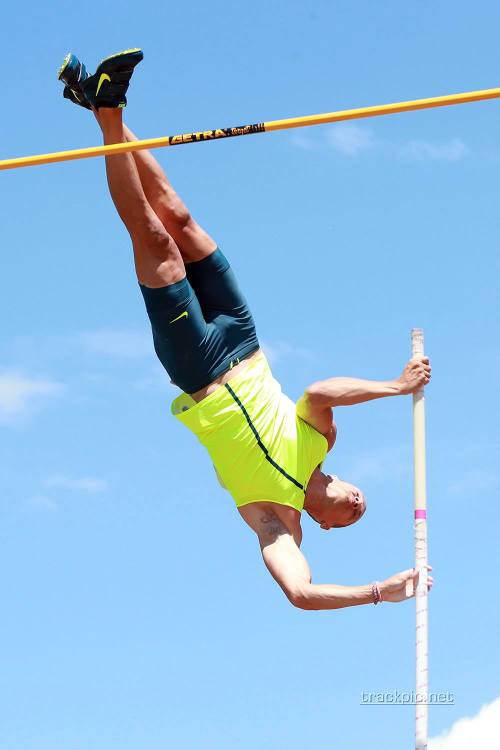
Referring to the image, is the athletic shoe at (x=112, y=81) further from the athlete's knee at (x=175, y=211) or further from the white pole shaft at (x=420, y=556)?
the white pole shaft at (x=420, y=556)

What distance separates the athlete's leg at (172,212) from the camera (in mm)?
11398

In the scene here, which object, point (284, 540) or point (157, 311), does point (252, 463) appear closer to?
point (284, 540)

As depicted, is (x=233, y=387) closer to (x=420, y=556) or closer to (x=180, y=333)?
(x=180, y=333)

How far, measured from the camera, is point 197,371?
1155cm

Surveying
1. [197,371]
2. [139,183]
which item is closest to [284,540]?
[197,371]

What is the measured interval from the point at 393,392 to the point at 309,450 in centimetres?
97

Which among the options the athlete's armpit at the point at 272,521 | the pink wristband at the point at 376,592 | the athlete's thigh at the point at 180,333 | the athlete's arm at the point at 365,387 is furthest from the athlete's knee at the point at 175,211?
the pink wristband at the point at 376,592

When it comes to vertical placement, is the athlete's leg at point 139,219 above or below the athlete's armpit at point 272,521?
above

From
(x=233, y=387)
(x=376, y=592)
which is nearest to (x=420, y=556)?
(x=376, y=592)

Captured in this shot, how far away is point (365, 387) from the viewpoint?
37.0ft

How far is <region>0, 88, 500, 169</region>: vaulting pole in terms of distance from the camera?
10.3 m

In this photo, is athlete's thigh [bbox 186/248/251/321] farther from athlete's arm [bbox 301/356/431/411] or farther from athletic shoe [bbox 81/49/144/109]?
athletic shoe [bbox 81/49/144/109]

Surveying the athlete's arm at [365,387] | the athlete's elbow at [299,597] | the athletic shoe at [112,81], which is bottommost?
the athlete's elbow at [299,597]

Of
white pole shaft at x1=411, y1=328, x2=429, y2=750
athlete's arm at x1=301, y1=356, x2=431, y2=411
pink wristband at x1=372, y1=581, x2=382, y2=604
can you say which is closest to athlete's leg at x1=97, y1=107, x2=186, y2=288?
athlete's arm at x1=301, y1=356, x2=431, y2=411
